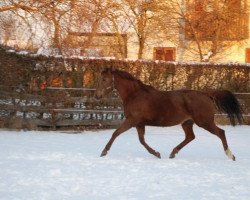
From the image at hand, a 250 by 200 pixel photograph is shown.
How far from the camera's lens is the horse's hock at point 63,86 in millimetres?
13469

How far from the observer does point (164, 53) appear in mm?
26141

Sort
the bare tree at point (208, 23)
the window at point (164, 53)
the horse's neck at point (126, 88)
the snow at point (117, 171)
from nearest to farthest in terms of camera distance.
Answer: the snow at point (117, 171) → the horse's neck at point (126, 88) → the bare tree at point (208, 23) → the window at point (164, 53)

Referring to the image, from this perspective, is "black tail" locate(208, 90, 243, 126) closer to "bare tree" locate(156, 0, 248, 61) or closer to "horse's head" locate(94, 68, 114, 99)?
"horse's head" locate(94, 68, 114, 99)

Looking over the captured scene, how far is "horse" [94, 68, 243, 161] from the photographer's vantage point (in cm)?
892

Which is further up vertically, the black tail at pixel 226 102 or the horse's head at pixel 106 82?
the horse's head at pixel 106 82

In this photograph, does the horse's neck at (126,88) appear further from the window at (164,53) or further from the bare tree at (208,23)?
the window at (164,53)

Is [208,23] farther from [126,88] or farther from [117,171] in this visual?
[117,171]

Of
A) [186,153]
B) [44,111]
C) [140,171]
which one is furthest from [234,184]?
[44,111]

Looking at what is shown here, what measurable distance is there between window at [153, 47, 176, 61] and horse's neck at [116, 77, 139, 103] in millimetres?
16316

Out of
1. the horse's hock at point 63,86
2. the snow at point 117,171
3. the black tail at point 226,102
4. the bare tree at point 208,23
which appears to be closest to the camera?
the snow at point 117,171

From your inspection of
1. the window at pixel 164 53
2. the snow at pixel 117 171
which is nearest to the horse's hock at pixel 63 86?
the snow at pixel 117 171

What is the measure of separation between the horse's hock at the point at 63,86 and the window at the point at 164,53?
10.0 metres

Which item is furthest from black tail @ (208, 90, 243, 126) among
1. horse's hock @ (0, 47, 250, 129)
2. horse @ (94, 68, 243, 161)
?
horse's hock @ (0, 47, 250, 129)

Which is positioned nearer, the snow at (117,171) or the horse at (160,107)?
the snow at (117,171)
